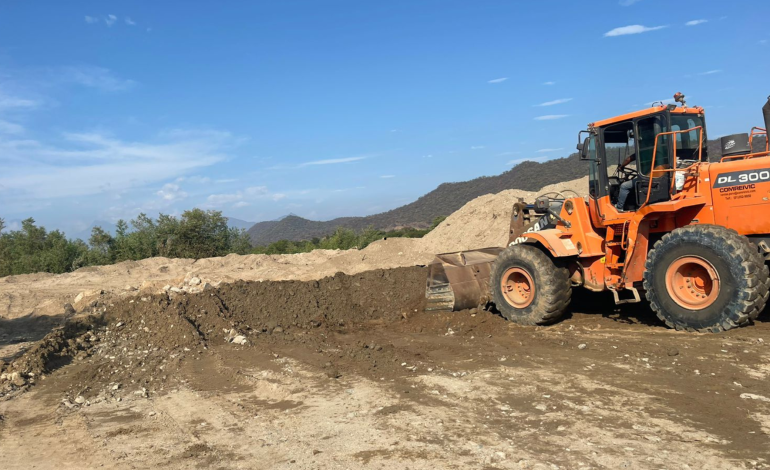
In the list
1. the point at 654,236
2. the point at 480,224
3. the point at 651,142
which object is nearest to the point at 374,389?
the point at 654,236

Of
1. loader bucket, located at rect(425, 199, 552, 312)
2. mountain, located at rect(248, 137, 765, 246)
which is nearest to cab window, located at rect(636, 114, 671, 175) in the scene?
loader bucket, located at rect(425, 199, 552, 312)

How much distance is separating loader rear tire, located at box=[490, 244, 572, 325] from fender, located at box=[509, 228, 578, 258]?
17 cm

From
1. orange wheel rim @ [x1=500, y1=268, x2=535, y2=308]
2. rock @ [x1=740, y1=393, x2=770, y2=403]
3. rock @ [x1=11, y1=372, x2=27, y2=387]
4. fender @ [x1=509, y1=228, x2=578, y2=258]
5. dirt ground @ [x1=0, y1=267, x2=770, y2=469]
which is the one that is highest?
fender @ [x1=509, y1=228, x2=578, y2=258]

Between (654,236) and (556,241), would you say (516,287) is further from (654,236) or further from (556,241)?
(654,236)

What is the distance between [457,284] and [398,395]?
3.84m

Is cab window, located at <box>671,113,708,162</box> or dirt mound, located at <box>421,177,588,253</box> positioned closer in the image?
cab window, located at <box>671,113,708,162</box>

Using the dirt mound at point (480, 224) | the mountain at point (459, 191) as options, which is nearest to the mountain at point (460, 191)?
the mountain at point (459, 191)

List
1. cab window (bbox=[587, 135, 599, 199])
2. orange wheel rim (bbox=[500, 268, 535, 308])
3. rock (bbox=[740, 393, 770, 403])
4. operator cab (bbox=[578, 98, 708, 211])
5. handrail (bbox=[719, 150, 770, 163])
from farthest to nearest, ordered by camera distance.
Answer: orange wheel rim (bbox=[500, 268, 535, 308])
cab window (bbox=[587, 135, 599, 199])
operator cab (bbox=[578, 98, 708, 211])
handrail (bbox=[719, 150, 770, 163])
rock (bbox=[740, 393, 770, 403])

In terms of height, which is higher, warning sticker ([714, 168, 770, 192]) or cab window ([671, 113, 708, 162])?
cab window ([671, 113, 708, 162])

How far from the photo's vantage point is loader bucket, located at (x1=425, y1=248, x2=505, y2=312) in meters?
8.70

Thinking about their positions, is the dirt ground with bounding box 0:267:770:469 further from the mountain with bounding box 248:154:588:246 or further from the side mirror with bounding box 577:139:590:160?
the mountain with bounding box 248:154:588:246

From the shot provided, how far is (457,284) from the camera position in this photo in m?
8.72

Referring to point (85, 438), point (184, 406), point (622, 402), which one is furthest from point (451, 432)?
point (85, 438)

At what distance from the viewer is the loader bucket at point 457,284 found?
8695 mm
